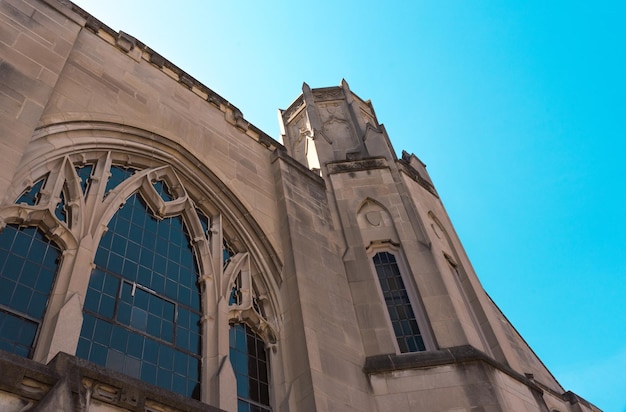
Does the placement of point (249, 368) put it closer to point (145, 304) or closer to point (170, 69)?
point (145, 304)

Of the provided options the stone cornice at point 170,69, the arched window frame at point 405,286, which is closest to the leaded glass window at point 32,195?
the stone cornice at point 170,69

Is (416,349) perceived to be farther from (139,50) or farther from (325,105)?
(325,105)

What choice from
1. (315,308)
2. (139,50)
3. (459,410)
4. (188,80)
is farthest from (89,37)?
(459,410)

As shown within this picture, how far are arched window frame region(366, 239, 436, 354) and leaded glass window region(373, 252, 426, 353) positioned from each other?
64 mm

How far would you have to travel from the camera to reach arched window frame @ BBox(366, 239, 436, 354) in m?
11.5

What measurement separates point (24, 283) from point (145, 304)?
182 centimetres

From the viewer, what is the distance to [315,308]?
10719 millimetres

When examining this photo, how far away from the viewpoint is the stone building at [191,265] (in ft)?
24.8

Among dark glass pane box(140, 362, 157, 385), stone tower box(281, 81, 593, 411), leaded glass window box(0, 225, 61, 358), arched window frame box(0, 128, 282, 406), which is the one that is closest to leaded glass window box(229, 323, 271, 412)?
arched window frame box(0, 128, 282, 406)

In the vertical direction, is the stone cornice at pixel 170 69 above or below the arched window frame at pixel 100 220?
above

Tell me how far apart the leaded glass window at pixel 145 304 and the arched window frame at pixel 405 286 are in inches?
163

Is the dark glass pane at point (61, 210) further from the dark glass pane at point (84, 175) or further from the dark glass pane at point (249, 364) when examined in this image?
the dark glass pane at point (249, 364)

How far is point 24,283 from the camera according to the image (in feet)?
24.6

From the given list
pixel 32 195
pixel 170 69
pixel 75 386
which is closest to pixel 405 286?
pixel 170 69
